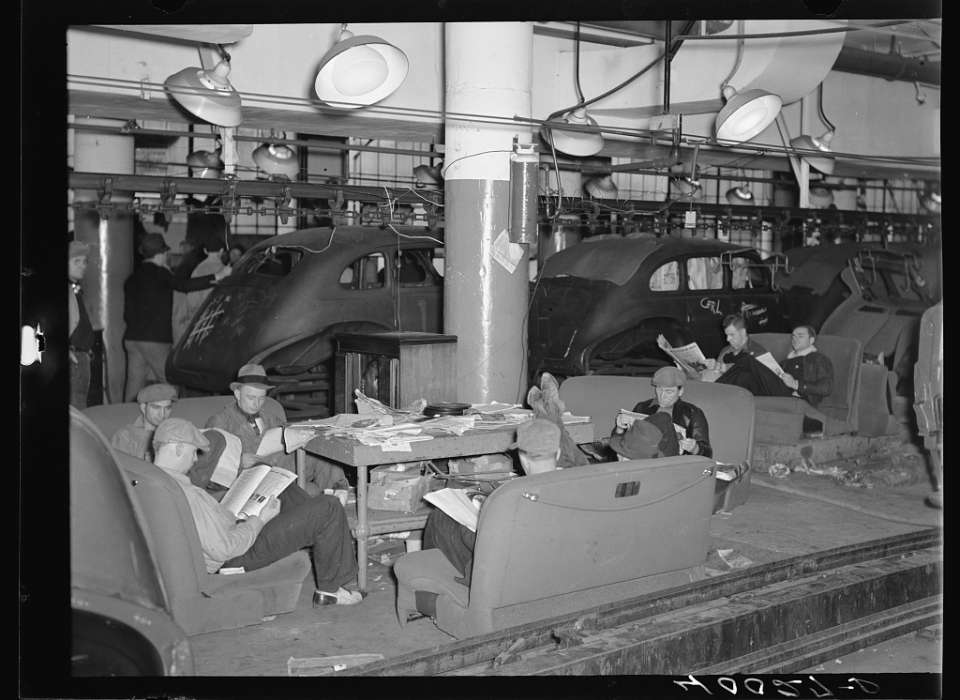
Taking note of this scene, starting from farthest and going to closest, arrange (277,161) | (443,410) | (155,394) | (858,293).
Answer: (858,293) → (277,161) → (443,410) → (155,394)

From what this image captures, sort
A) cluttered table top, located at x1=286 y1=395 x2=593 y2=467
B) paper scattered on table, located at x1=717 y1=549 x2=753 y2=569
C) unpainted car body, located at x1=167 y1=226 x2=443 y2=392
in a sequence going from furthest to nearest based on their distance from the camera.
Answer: unpainted car body, located at x1=167 y1=226 x2=443 y2=392 → paper scattered on table, located at x1=717 y1=549 x2=753 y2=569 → cluttered table top, located at x1=286 y1=395 x2=593 y2=467

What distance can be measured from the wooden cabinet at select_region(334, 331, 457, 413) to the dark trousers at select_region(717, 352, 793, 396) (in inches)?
128

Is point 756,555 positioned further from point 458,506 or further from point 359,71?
point 359,71

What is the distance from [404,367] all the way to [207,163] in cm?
654

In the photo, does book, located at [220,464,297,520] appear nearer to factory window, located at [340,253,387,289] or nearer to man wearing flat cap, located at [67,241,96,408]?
man wearing flat cap, located at [67,241,96,408]

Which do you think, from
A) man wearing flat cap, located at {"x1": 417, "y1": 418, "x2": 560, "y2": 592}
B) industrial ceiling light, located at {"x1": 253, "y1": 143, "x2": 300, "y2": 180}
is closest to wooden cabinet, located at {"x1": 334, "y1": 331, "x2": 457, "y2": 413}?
man wearing flat cap, located at {"x1": 417, "y1": 418, "x2": 560, "y2": 592}

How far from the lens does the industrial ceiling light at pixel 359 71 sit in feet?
20.6

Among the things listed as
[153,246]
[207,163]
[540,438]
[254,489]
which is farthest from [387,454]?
[207,163]

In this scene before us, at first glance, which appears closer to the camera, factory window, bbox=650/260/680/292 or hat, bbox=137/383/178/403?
hat, bbox=137/383/178/403

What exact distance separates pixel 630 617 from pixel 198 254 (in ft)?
31.1

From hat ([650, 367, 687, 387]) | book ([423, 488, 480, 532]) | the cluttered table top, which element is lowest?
book ([423, 488, 480, 532])

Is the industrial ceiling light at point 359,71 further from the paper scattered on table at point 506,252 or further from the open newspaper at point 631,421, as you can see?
the open newspaper at point 631,421

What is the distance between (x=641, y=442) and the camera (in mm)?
6500

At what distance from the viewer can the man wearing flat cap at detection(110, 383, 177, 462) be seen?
6.50m
